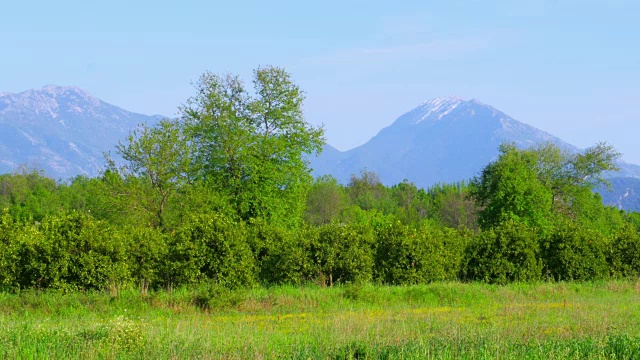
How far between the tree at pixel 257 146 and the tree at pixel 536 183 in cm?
1383

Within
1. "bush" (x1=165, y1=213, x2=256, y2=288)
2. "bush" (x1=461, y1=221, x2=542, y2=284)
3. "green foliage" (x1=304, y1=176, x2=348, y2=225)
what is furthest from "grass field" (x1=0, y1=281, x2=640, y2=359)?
"green foliage" (x1=304, y1=176, x2=348, y2=225)

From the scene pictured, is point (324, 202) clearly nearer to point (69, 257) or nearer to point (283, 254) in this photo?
point (283, 254)

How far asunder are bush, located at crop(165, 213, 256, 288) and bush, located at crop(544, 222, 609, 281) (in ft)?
40.6

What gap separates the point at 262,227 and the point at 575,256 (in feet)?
41.0

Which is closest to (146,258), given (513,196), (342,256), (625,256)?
(342,256)

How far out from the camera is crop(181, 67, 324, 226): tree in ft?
153

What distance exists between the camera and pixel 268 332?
1574 cm

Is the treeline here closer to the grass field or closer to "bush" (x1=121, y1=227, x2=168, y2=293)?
"bush" (x1=121, y1=227, x2=168, y2=293)

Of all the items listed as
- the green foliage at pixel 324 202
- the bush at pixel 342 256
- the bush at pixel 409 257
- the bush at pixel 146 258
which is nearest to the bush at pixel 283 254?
the bush at pixel 342 256

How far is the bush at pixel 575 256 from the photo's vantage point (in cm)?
2958

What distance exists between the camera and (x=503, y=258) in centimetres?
2927

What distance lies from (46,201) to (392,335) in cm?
9933

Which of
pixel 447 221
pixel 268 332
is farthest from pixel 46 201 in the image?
pixel 268 332

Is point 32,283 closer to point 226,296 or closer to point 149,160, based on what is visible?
point 226,296
